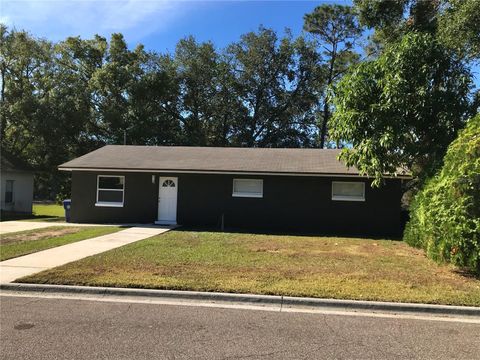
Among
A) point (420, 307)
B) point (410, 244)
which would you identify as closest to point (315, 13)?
point (410, 244)

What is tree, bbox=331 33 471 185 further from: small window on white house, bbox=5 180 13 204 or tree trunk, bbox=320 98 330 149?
tree trunk, bbox=320 98 330 149

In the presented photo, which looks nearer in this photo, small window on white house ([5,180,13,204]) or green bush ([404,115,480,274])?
green bush ([404,115,480,274])

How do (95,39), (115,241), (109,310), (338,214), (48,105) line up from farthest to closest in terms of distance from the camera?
(95,39) < (48,105) < (338,214) < (115,241) < (109,310)

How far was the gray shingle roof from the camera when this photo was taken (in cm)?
1930

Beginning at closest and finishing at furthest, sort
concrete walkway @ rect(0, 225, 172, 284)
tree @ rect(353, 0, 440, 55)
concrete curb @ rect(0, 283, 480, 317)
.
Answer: concrete curb @ rect(0, 283, 480, 317), concrete walkway @ rect(0, 225, 172, 284), tree @ rect(353, 0, 440, 55)

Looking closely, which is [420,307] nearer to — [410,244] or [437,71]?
[410,244]

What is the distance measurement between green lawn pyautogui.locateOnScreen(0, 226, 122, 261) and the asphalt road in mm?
4978

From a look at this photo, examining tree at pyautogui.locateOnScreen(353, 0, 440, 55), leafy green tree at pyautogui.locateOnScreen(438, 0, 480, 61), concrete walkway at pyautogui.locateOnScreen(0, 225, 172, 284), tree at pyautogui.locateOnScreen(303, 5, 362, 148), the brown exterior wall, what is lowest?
concrete walkway at pyautogui.locateOnScreen(0, 225, 172, 284)

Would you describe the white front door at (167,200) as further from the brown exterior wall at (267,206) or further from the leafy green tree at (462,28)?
the leafy green tree at (462,28)

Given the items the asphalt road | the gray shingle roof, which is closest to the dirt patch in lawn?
the gray shingle roof

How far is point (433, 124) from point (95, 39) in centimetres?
3579

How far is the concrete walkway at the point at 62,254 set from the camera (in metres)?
9.30

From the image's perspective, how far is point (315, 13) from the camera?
1692 inches

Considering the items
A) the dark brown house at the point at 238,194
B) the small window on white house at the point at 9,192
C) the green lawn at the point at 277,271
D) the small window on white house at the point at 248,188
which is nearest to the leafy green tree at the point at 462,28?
the dark brown house at the point at 238,194
